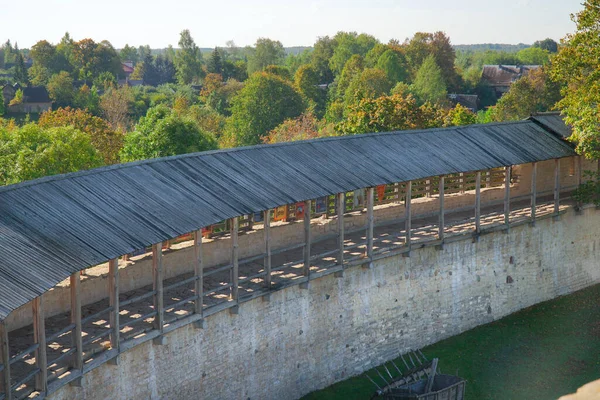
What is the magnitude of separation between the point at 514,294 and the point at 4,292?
723 inches

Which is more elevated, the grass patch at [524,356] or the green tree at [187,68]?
the green tree at [187,68]

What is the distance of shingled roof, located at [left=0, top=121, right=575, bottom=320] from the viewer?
564 inches

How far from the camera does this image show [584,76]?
30.3 m

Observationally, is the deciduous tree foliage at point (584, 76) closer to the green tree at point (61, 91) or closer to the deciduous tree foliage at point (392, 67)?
the green tree at point (61, 91)

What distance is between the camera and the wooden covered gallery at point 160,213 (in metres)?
14.2

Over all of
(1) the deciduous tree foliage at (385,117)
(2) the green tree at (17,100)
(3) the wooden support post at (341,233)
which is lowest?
(2) the green tree at (17,100)

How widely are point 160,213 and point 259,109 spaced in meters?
52.0

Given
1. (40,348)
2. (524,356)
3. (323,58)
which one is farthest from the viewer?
(323,58)

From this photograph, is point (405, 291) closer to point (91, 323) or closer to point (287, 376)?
point (287, 376)

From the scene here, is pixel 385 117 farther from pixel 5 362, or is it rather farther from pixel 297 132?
pixel 5 362

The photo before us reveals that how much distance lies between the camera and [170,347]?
17.8 meters

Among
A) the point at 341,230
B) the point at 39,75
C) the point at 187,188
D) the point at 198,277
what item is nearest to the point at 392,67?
the point at 39,75

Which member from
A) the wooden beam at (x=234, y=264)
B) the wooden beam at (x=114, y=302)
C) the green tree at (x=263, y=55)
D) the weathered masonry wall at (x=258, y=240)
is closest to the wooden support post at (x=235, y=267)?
the wooden beam at (x=234, y=264)

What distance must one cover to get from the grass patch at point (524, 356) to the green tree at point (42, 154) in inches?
673
